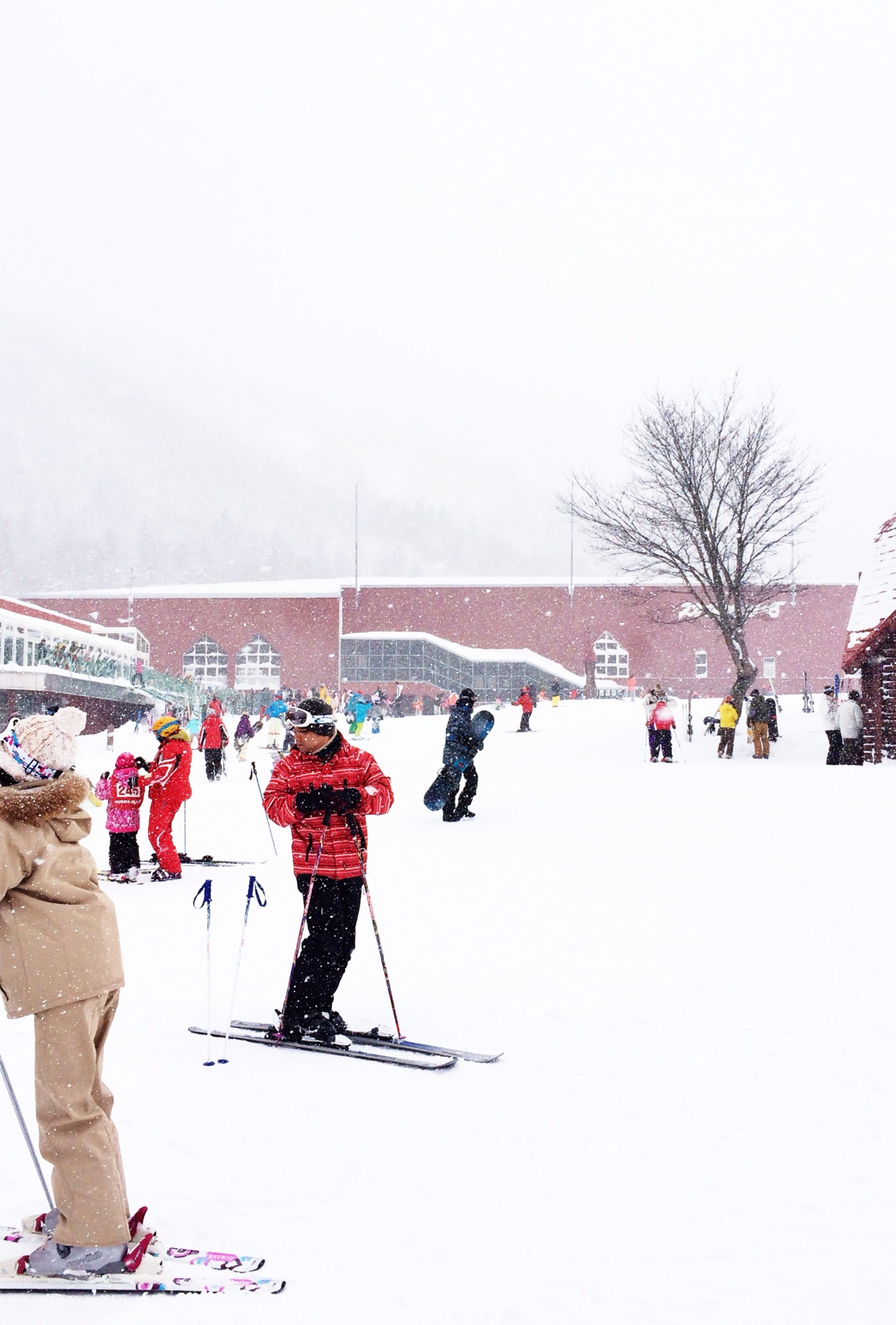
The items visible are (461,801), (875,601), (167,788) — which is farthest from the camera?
(875,601)

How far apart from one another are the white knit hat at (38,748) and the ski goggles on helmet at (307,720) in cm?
180

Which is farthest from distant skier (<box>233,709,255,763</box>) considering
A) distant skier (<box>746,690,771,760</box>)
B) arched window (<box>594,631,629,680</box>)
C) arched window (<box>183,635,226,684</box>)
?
arched window (<box>594,631,629,680</box>)

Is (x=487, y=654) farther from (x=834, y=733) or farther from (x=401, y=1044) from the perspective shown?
(x=401, y=1044)

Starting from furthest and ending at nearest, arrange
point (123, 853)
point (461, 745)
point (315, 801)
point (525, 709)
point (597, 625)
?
point (597, 625) < point (525, 709) < point (461, 745) < point (123, 853) < point (315, 801)

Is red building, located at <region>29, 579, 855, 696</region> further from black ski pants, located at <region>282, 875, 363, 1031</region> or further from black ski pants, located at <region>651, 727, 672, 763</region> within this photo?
black ski pants, located at <region>282, 875, 363, 1031</region>

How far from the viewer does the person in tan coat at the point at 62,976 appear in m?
2.75

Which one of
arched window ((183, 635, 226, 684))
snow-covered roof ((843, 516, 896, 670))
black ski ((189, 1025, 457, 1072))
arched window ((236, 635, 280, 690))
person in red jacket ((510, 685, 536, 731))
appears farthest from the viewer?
arched window ((183, 635, 226, 684))

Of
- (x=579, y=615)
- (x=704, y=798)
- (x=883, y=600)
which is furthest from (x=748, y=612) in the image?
(x=579, y=615)

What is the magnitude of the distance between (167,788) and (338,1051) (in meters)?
5.16

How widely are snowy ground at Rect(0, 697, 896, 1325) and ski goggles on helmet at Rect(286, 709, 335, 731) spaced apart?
148cm

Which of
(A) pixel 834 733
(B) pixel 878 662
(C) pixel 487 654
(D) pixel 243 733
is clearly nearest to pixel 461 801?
(A) pixel 834 733

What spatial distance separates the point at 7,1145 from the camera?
3703 millimetres

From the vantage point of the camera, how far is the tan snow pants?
9.14 ft

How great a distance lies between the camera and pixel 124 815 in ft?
28.9
